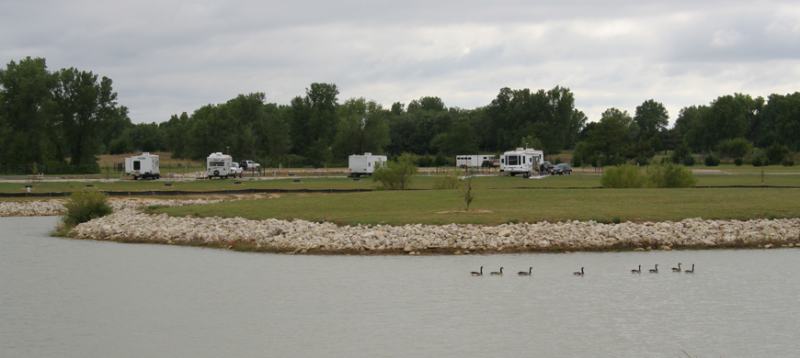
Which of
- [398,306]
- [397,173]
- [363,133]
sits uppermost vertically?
[363,133]

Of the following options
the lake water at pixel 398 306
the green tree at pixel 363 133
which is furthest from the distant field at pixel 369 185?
the green tree at pixel 363 133

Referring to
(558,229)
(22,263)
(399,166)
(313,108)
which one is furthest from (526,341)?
(313,108)

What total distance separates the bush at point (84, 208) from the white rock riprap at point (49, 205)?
196 inches

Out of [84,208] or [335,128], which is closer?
[84,208]

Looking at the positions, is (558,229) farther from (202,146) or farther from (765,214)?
(202,146)

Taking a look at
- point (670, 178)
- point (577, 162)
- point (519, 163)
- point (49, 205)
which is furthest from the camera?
point (577, 162)

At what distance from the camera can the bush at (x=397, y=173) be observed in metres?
43.9

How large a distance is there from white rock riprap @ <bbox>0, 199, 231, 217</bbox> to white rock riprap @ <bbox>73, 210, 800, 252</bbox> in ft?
42.2

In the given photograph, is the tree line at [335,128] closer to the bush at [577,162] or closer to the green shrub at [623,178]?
the bush at [577,162]

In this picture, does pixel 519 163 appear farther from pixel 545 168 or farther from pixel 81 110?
pixel 81 110

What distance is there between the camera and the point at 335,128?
422 ft

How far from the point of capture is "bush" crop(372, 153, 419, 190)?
4394 cm

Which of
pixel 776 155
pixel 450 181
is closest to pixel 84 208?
pixel 450 181

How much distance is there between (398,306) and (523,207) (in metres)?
15.0
